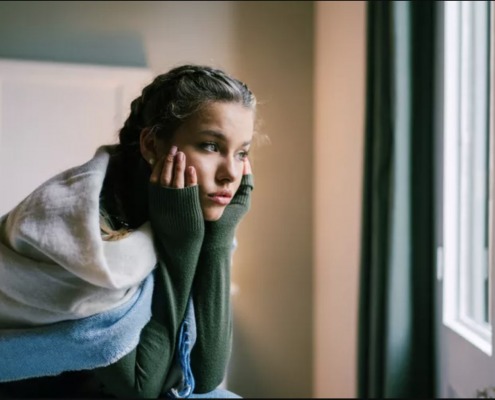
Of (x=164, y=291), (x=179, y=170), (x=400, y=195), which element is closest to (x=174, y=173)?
(x=179, y=170)

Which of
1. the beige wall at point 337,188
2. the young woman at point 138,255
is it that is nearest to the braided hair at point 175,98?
the young woman at point 138,255

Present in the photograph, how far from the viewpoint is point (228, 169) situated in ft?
1.55

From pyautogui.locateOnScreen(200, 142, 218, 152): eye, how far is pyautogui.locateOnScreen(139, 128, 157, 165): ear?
0.15 ft

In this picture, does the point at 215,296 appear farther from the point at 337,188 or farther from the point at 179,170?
the point at 337,188

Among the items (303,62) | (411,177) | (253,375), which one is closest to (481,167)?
(411,177)

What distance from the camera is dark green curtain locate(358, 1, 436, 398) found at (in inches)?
36.5

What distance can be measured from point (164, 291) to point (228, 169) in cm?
13

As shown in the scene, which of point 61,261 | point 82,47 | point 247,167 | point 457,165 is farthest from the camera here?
point 457,165

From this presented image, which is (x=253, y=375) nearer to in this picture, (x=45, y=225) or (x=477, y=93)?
(x=45, y=225)

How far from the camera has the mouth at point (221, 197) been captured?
0.48 meters

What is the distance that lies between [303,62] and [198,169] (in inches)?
12.0

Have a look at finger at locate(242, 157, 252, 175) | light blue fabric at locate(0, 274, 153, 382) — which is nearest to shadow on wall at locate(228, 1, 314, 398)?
finger at locate(242, 157, 252, 175)

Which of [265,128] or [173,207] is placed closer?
[173,207]

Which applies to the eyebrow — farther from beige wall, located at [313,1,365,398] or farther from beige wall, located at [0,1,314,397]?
beige wall, located at [313,1,365,398]
